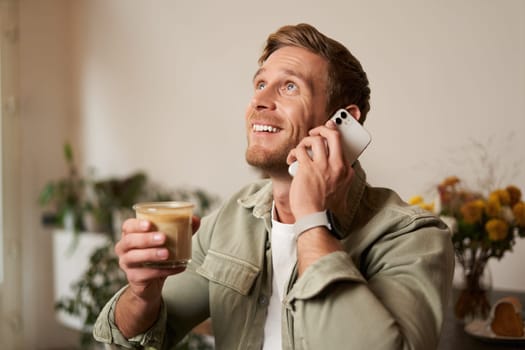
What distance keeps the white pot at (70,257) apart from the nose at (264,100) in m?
2.51

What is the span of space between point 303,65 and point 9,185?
3258mm

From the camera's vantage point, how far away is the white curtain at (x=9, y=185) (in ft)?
13.1

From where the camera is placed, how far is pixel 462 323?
1.83 metres

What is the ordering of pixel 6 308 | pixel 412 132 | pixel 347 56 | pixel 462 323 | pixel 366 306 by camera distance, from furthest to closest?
pixel 6 308
pixel 412 132
pixel 462 323
pixel 347 56
pixel 366 306

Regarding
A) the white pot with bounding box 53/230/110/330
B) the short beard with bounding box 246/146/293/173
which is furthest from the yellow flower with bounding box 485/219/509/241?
the white pot with bounding box 53/230/110/330

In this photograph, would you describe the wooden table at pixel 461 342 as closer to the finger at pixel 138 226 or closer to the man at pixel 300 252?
the man at pixel 300 252

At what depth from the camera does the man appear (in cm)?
103

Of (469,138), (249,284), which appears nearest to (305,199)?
(249,284)

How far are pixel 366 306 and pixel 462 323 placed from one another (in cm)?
98

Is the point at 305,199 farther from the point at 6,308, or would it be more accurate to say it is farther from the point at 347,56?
the point at 6,308

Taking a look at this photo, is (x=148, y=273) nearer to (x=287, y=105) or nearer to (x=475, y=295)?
(x=287, y=105)

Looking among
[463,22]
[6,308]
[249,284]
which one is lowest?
[6,308]

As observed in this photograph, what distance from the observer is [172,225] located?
3.88ft

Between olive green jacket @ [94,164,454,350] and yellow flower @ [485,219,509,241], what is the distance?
0.57 metres
